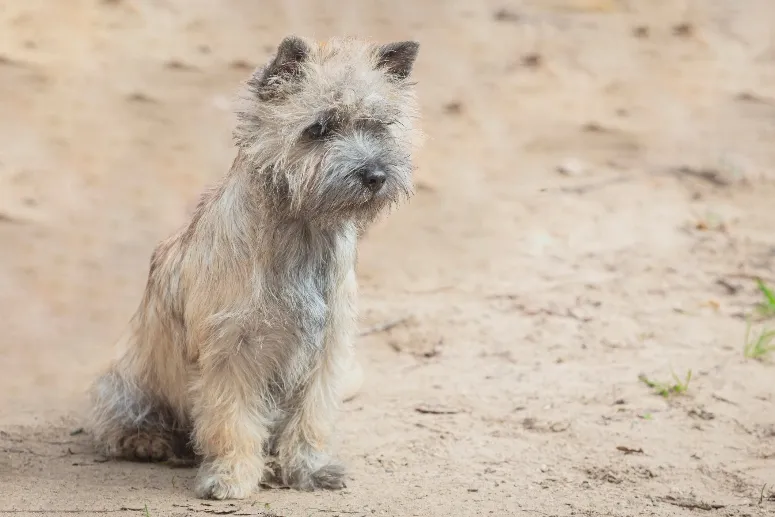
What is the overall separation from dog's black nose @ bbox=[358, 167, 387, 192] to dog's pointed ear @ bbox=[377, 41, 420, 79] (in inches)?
21.2

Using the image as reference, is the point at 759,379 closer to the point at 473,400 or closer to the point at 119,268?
the point at 473,400

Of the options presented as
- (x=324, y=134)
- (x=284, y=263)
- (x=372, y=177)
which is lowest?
(x=284, y=263)

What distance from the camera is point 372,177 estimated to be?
429cm

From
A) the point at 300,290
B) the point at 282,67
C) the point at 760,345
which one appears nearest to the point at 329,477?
the point at 300,290

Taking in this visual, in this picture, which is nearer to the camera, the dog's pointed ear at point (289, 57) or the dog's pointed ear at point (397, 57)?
the dog's pointed ear at point (289, 57)

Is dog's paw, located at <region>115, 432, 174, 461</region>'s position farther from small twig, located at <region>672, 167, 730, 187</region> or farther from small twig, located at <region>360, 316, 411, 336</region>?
small twig, located at <region>672, 167, 730, 187</region>

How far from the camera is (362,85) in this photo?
4.39 metres

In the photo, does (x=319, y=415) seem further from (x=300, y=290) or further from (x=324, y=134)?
(x=324, y=134)

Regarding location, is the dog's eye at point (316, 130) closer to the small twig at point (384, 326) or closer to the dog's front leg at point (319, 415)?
the dog's front leg at point (319, 415)

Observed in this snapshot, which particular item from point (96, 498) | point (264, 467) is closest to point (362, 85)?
point (264, 467)

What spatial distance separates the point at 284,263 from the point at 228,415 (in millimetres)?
755

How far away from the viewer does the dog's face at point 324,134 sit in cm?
430

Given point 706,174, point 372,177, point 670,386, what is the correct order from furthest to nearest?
point 706,174
point 670,386
point 372,177

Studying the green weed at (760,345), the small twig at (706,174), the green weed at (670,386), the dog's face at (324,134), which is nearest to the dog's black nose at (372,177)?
the dog's face at (324,134)
